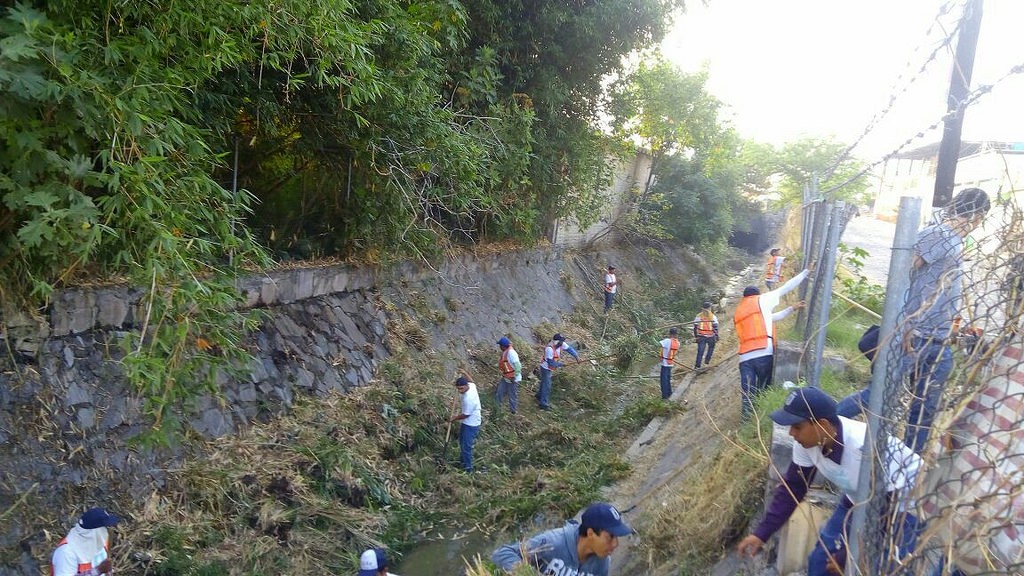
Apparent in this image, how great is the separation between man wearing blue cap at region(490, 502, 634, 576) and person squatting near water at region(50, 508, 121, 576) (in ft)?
10.2

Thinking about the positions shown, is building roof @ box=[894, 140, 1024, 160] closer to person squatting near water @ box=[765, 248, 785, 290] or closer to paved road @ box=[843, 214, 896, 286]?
paved road @ box=[843, 214, 896, 286]

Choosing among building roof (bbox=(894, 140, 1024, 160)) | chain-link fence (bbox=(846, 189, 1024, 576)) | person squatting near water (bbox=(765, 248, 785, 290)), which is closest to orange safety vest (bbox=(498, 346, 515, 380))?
building roof (bbox=(894, 140, 1024, 160))

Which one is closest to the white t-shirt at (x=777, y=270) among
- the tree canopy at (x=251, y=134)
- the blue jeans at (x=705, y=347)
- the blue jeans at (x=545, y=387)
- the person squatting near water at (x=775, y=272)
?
the person squatting near water at (x=775, y=272)

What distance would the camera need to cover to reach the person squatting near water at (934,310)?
7.32 feet

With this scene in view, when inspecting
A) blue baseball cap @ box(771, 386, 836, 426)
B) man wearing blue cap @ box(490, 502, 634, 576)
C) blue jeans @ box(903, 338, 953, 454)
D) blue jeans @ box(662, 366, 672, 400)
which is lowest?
blue jeans @ box(662, 366, 672, 400)

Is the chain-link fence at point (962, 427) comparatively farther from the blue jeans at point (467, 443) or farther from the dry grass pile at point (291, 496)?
the blue jeans at point (467, 443)

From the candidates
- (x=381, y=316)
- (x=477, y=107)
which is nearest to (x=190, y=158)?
(x=381, y=316)

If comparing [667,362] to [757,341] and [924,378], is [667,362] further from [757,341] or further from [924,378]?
[924,378]

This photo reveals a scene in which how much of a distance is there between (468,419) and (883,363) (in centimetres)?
658

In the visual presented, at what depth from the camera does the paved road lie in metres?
11.5

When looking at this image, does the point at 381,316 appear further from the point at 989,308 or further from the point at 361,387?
the point at 989,308

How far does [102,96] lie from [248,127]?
433cm

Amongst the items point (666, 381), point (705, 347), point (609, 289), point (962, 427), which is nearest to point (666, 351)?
point (666, 381)

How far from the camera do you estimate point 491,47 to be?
11.9 m
